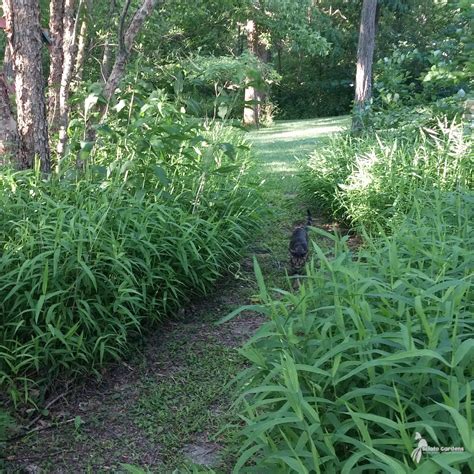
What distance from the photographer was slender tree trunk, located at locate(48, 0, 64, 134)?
4674 millimetres

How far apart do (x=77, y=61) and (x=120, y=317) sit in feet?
10.2

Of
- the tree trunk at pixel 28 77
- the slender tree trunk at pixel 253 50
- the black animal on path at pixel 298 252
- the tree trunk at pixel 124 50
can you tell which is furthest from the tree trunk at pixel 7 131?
the slender tree trunk at pixel 253 50

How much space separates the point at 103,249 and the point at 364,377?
1640 mm

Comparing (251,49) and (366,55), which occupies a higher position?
(251,49)

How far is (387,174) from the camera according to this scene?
4453mm

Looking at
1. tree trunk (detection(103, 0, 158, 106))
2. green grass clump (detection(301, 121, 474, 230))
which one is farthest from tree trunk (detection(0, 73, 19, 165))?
green grass clump (detection(301, 121, 474, 230))

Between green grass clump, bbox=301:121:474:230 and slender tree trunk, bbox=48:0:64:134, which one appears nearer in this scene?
green grass clump, bbox=301:121:474:230

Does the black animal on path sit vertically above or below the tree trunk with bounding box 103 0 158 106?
below

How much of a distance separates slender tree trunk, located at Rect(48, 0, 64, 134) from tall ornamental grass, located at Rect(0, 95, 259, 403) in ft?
3.31

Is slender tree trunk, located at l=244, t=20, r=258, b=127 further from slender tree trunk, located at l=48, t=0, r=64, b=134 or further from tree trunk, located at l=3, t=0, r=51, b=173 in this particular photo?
tree trunk, located at l=3, t=0, r=51, b=173

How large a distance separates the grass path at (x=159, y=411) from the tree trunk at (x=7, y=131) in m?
1.74

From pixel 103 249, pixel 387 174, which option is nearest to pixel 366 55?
pixel 387 174

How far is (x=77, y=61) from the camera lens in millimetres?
4891

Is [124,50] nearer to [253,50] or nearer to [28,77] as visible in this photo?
[28,77]
